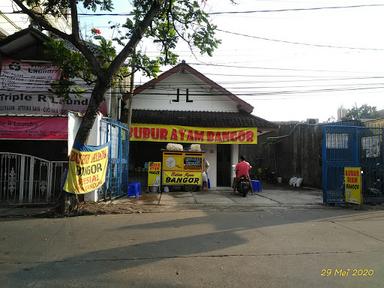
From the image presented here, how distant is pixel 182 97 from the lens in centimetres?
2270

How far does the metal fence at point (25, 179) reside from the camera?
14.0 meters

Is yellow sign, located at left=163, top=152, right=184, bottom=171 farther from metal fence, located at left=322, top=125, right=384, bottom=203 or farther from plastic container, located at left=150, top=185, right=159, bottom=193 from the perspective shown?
metal fence, located at left=322, top=125, right=384, bottom=203

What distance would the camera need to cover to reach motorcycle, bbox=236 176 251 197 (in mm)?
17469

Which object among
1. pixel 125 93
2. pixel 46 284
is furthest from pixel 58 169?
pixel 46 284

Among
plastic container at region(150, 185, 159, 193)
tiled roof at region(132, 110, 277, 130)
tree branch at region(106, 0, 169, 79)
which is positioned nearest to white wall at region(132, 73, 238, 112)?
tiled roof at region(132, 110, 277, 130)

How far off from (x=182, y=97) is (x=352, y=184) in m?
10.7

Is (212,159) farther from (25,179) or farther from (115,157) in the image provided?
(25,179)

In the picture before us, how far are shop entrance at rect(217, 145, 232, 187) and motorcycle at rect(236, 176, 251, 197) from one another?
4747 millimetres

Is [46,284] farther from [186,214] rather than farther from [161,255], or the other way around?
[186,214]

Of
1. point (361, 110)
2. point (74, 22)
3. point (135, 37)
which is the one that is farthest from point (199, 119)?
point (361, 110)

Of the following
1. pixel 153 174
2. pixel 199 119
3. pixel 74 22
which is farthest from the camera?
pixel 199 119

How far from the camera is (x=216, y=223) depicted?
10.9m

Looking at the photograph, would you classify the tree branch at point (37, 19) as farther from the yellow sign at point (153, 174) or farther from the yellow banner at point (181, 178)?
the yellow banner at point (181, 178)
